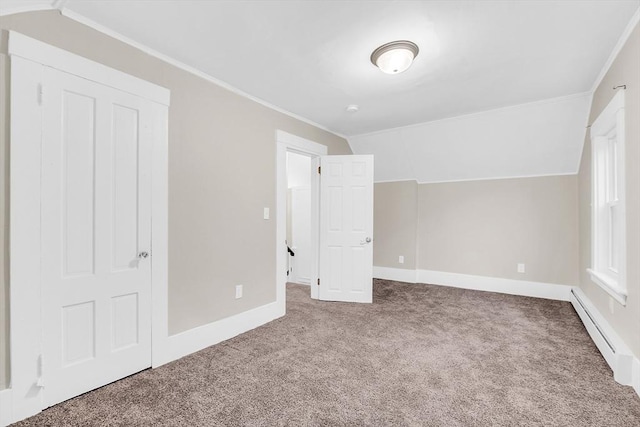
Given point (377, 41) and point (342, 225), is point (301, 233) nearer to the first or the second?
point (342, 225)

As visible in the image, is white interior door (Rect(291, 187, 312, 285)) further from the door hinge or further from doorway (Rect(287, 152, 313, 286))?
the door hinge

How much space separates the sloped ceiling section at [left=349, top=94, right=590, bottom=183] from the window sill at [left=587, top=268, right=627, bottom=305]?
5.30ft

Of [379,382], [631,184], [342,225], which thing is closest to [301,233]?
[342,225]

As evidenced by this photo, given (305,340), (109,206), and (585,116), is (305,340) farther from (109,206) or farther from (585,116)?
(585,116)

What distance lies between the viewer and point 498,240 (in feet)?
14.5

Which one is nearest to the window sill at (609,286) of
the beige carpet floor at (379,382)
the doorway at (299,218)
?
the beige carpet floor at (379,382)

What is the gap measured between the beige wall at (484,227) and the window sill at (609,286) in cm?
115

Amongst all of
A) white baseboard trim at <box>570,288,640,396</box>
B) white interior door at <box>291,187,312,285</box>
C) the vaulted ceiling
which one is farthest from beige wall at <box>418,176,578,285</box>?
white interior door at <box>291,187,312,285</box>

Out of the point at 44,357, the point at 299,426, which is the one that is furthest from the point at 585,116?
the point at 44,357

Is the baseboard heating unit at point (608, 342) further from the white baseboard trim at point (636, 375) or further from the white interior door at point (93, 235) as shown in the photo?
the white interior door at point (93, 235)

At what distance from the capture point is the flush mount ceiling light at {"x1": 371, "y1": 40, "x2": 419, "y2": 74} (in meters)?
2.10

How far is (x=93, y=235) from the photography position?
1932 mm

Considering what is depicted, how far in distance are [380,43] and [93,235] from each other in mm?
2369

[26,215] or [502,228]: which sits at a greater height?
[26,215]
